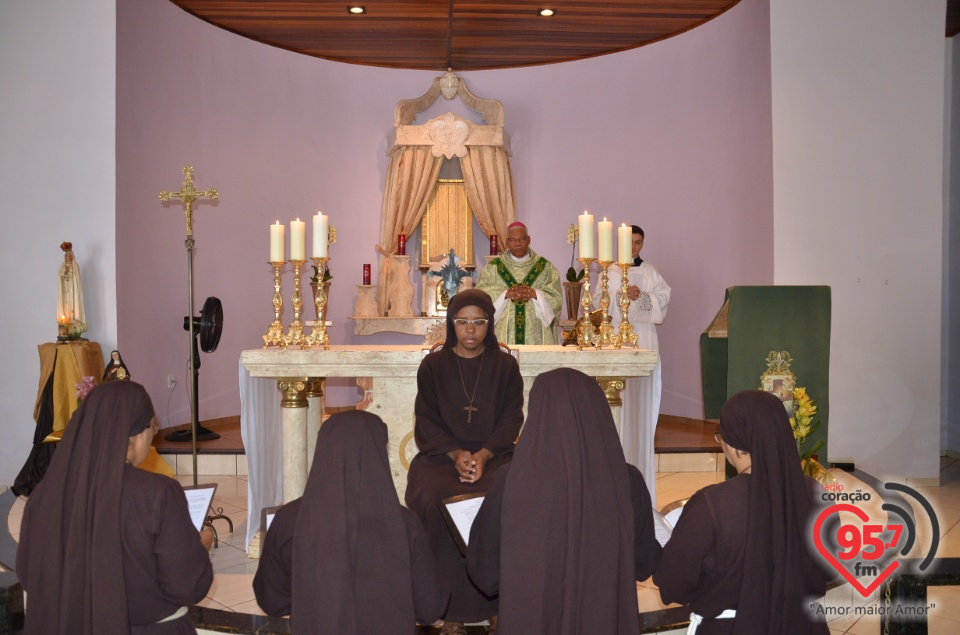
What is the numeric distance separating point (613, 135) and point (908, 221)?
355 cm

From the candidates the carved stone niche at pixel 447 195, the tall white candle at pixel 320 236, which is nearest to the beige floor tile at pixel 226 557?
the tall white candle at pixel 320 236

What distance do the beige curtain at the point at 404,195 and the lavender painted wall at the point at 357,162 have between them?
0.54 metres

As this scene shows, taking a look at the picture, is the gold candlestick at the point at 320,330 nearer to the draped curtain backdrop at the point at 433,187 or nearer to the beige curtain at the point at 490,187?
the draped curtain backdrop at the point at 433,187

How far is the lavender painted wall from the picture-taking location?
25.2 feet

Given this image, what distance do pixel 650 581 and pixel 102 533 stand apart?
3.18m

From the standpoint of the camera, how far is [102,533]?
7.54ft

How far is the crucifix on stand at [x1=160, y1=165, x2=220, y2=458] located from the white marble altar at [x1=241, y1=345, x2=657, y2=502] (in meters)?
0.78

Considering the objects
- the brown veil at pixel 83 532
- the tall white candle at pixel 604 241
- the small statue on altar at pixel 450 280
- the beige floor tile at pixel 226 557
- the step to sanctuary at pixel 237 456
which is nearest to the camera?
the brown veil at pixel 83 532

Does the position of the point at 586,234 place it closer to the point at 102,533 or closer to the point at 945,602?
the point at 945,602

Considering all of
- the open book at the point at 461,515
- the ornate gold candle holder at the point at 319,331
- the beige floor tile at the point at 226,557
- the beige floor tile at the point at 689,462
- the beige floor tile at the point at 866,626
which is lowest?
the beige floor tile at the point at 866,626

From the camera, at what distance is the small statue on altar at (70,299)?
672 centimetres

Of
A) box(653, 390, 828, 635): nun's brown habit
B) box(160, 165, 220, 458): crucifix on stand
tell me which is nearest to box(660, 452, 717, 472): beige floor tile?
box(160, 165, 220, 458): crucifix on stand

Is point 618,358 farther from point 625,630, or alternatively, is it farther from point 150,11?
point 150,11

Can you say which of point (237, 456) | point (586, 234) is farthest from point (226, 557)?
point (586, 234)
